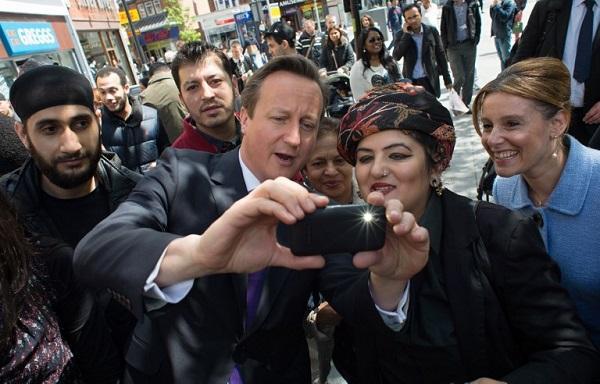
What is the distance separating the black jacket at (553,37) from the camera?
3.36m

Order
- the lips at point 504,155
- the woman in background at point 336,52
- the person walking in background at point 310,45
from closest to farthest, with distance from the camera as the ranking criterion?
1. the lips at point 504,155
2. the woman in background at point 336,52
3. the person walking in background at point 310,45

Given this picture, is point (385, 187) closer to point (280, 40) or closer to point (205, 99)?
point (205, 99)

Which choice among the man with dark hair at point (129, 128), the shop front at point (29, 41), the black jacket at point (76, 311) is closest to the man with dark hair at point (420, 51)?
the man with dark hair at point (129, 128)

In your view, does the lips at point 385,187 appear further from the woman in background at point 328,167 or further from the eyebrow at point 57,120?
the eyebrow at point 57,120

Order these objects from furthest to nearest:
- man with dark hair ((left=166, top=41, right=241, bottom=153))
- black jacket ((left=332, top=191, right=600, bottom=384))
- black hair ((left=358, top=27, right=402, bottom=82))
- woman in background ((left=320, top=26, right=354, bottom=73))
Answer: woman in background ((left=320, top=26, right=354, bottom=73))
black hair ((left=358, top=27, right=402, bottom=82))
man with dark hair ((left=166, top=41, right=241, bottom=153))
black jacket ((left=332, top=191, right=600, bottom=384))

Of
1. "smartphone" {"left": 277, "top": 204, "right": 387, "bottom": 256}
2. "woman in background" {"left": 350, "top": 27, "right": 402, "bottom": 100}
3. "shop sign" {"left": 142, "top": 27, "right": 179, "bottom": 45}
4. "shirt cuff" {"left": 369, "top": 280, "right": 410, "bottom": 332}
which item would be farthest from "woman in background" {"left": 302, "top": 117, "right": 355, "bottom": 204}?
"shop sign" {"left": 142, "top": 27, "right": 179, "bottom": 45}

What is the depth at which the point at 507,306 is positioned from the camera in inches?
59.0

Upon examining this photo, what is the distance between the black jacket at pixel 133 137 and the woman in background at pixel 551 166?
3.15m

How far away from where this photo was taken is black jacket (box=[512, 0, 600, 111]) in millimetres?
3363

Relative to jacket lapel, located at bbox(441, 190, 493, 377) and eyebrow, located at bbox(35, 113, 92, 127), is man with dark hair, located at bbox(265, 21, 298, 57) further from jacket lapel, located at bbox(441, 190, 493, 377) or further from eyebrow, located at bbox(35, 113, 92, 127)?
jacket lapel, located at bbox(441, 190, 493, 377)

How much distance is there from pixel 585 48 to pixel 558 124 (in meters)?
1.90

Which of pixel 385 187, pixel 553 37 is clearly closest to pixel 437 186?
pixel 385 187

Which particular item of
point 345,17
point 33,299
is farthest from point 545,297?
point 345,17

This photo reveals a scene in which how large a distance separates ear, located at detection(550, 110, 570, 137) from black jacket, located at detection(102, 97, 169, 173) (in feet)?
11.3
